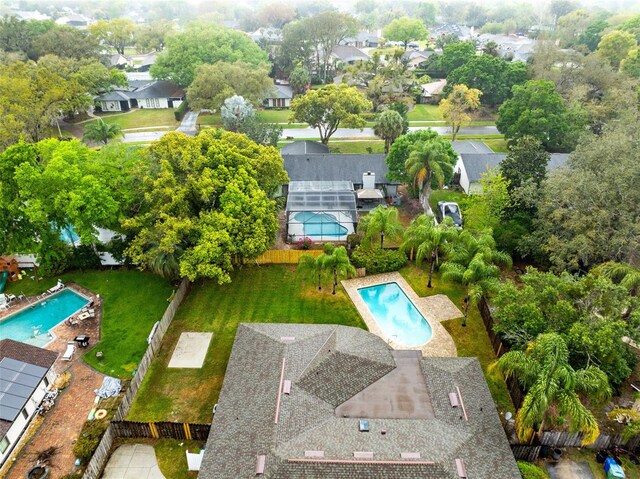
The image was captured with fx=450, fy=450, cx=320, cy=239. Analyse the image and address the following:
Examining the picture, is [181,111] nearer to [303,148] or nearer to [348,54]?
[303,148]

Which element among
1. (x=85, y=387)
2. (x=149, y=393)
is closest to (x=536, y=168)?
(x=149, y=393)

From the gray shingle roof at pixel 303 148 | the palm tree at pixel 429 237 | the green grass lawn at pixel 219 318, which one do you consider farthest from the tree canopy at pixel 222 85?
the palm tree at pixel 429 237

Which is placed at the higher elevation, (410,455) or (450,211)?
(410,455)

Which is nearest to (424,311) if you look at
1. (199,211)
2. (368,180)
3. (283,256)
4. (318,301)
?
(318,301)

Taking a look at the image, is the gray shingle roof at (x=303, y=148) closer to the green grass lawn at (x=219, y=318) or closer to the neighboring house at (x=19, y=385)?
the green grass lawn at (x=219, y=318)

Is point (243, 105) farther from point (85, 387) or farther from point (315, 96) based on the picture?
point (85, 387)
